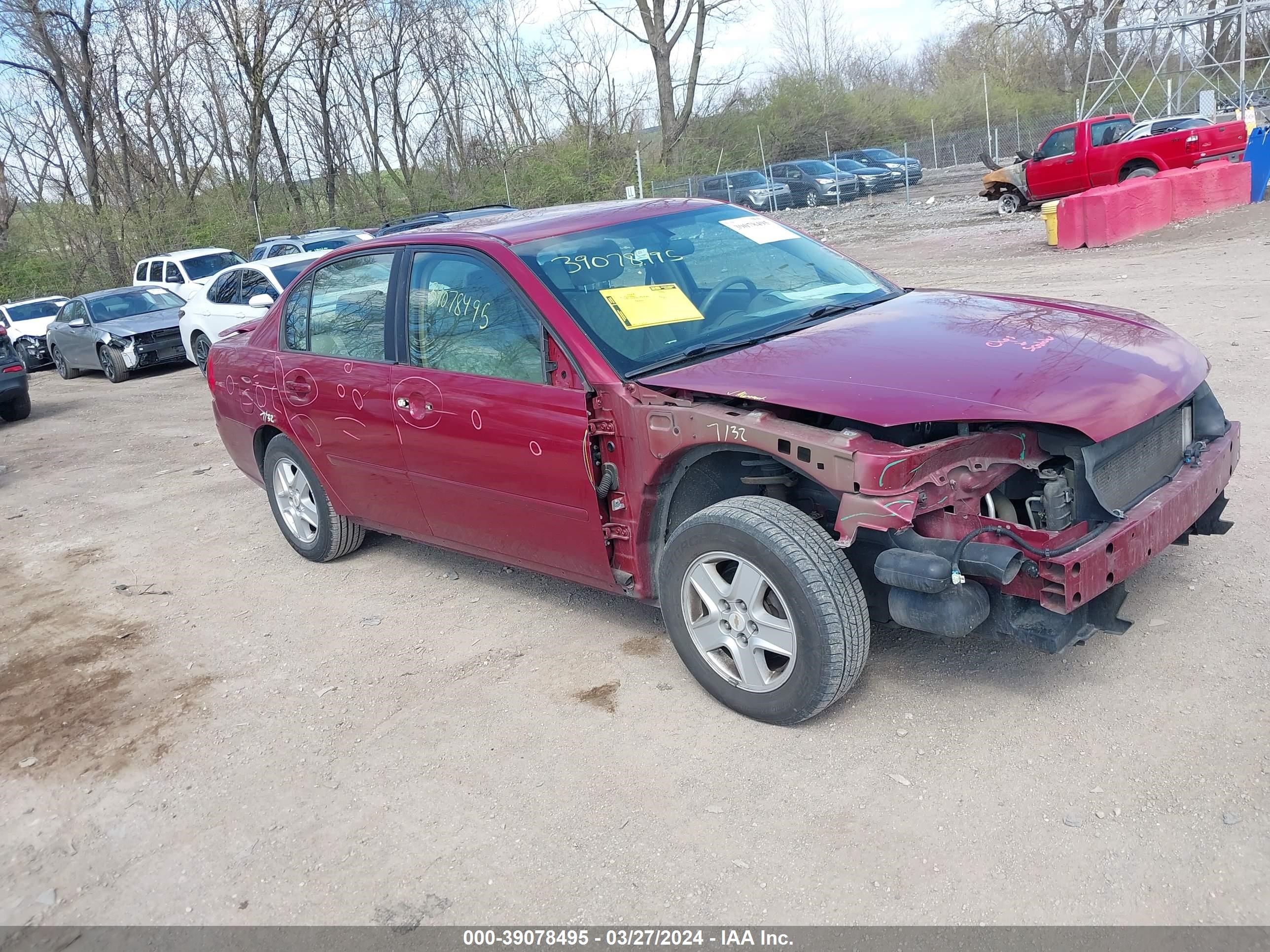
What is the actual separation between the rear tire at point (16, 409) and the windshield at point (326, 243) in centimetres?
717

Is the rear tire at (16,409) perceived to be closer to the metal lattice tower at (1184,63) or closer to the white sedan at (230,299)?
the white sedan at (230,299)

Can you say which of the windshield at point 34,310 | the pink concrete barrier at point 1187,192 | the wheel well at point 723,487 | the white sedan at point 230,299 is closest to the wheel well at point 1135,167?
the pink concrete barrier at point 1187,192

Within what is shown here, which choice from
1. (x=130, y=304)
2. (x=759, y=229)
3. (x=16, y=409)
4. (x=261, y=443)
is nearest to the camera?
(x=759, y=229)

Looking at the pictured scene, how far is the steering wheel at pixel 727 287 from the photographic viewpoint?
4355 mm

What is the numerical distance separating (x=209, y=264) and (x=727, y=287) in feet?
64.2

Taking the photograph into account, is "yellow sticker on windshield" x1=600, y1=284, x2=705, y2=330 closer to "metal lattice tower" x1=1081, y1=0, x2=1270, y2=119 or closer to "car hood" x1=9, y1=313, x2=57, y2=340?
"car hood" x1=9, y1=313, x2=57, y2=340

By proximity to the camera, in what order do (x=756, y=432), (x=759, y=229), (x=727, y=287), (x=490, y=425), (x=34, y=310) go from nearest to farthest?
(x=756, y=432) → (x=490, y=425) → (x=727, y=287) → (x=759, y=229) → (x=34, y=310)

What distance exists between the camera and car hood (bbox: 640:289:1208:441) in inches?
130

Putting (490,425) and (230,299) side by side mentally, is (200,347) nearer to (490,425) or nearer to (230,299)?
(230,299)

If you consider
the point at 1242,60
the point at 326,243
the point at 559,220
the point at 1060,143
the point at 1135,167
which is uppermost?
the point at 1242,60

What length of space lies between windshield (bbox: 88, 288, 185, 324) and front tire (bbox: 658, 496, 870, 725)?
53.7 feet

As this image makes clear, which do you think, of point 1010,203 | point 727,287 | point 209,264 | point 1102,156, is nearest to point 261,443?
point 727,287

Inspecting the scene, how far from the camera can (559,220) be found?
15.6 feet
